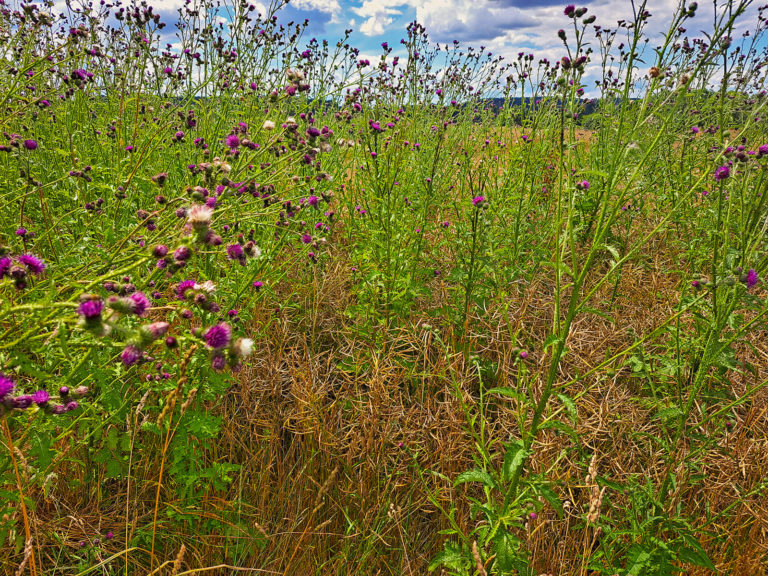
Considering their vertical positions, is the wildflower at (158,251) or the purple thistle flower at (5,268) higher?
the wildflower at (158,251)

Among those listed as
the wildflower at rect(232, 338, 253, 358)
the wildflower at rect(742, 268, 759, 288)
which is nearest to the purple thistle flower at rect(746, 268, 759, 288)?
the wildflower at rect(742, 268, 759, 288)

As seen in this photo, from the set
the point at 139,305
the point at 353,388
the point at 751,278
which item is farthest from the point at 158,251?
the point at 751,278

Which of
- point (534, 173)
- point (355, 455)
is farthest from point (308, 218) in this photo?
point (355, 455)

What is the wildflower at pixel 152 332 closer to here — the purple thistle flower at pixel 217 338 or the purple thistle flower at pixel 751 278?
the purple thistle flower at pixel 217 338

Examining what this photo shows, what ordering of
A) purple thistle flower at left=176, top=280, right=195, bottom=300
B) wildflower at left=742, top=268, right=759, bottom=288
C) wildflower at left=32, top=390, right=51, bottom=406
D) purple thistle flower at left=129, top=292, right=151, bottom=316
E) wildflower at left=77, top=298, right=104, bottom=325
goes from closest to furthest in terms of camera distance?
wildflower at left=77, top=298, right=104, bottom=325
purple thistle flower at left=129, top=292, right=151, bottom=316
wildflower at left=32, top=390, right=51, bottom=406
purple thistle flower at left=176, top=280, right=195, bottom=300
wildflower at left=742, top=268, right=759, bottom=288

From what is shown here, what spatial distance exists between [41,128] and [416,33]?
149 inches

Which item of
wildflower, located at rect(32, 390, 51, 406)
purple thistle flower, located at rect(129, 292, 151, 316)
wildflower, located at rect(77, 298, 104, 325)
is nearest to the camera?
wildflower, located at rect(77, 298, 104, 325)

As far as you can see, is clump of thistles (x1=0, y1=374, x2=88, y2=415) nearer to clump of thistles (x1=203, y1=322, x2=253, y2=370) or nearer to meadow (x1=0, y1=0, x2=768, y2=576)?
meadow (x1=0, y1=0, x2=768, y2=576)

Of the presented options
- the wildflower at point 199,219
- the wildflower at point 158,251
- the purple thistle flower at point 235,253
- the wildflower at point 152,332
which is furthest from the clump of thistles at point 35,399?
the purple thistle flower at point 235,253

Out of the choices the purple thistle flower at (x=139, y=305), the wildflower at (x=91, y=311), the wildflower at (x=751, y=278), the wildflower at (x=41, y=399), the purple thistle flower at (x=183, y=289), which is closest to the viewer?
the wildflower at (x=91, y=311)

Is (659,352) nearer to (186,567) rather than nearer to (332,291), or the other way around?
(332,291)

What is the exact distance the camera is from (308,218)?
3.84 meters

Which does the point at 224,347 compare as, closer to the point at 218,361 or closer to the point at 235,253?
the point at 218,361

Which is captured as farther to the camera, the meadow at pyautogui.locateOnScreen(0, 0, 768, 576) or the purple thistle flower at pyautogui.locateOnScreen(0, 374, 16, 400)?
the meadow at pyautogui.locateOnScreen(0, 0, 768, 576)
